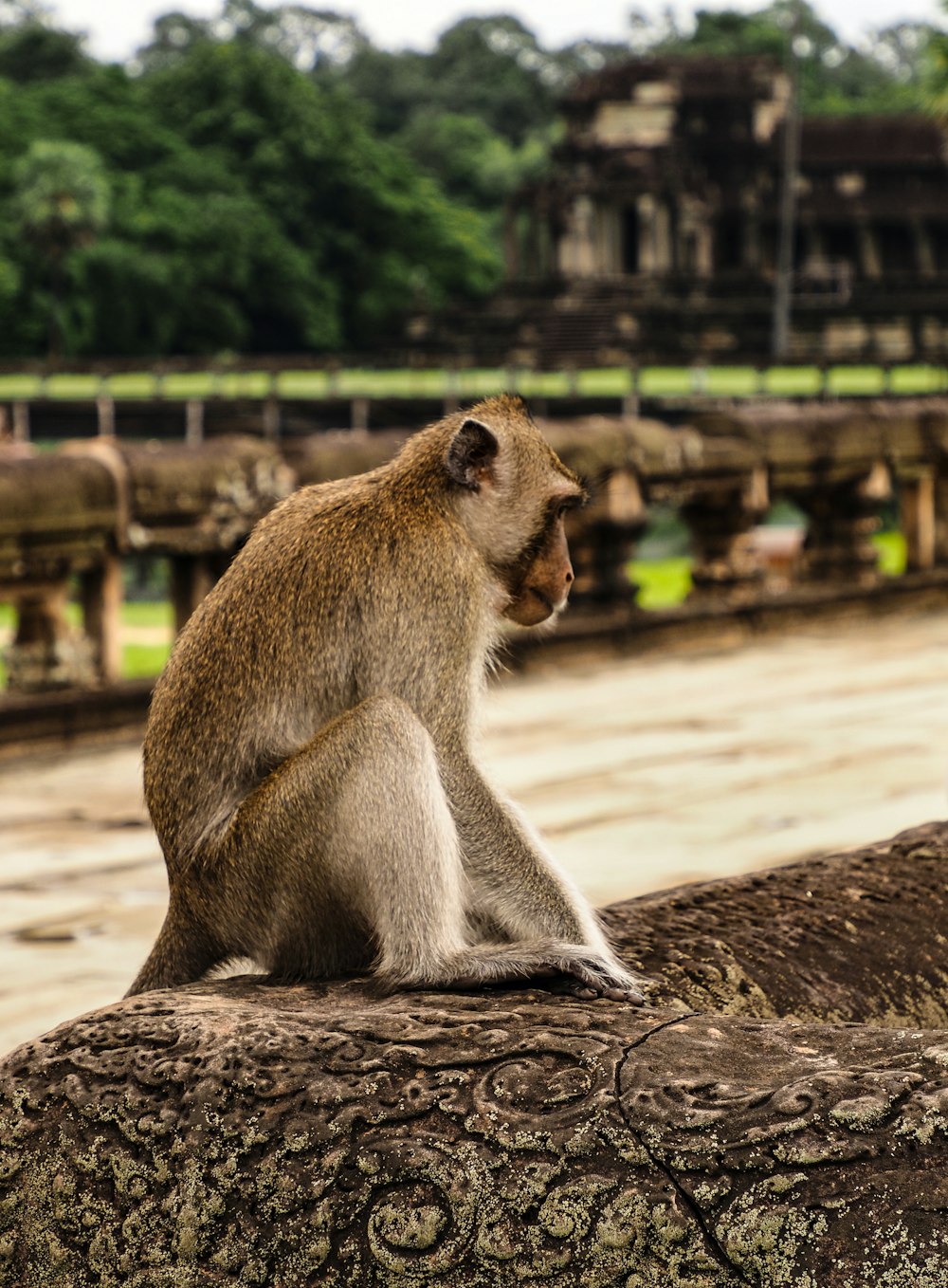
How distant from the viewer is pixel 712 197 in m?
64.8

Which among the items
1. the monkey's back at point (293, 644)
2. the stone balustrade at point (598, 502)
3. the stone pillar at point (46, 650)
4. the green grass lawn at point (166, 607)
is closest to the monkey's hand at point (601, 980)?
the monkey's back at point (293, 644)

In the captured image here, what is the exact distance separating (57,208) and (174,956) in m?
54.3

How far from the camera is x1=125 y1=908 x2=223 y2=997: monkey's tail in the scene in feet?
9.84

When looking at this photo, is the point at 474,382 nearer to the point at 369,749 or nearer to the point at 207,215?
the point at 207,215

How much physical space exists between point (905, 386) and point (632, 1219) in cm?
3898

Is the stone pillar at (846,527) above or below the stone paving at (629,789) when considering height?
above

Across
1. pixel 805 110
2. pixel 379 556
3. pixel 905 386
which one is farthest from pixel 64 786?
pixel 805 110

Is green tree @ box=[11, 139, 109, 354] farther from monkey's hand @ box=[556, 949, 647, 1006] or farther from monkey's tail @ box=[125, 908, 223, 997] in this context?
monkey's hand @ box=[556, 949, 647, 1006]

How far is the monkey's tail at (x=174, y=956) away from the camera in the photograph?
3000mm

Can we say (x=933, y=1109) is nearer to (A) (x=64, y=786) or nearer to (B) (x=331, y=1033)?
(B) (x=331, y=1033)

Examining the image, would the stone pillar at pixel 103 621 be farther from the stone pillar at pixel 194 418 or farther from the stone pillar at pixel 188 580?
the stone pillar at pixel 194 418

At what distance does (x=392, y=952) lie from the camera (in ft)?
9.11

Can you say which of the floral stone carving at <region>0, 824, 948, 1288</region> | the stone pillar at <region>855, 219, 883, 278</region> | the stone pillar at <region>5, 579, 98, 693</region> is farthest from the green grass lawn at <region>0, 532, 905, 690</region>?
the stone pillar at <region>855, 219, 883, 278</region>

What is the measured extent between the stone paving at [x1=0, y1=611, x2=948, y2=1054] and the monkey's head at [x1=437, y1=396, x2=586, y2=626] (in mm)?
1743
